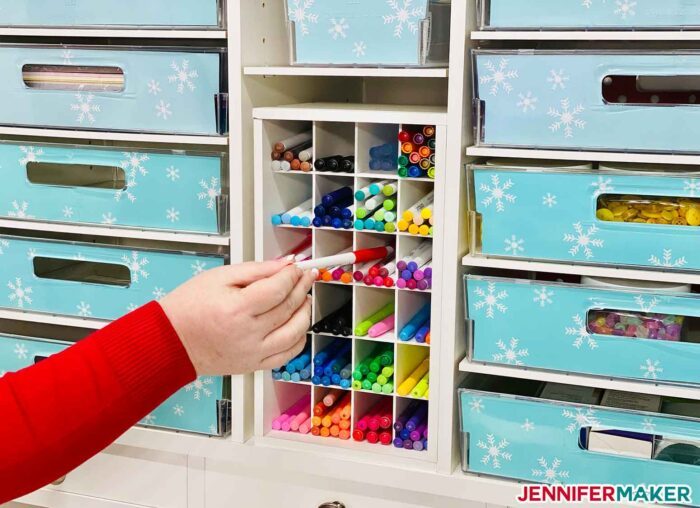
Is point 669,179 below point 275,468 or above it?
above

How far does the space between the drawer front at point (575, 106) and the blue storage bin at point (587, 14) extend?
4 centimetres

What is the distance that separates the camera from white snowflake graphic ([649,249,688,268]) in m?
1.09

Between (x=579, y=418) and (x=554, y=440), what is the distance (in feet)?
0.16

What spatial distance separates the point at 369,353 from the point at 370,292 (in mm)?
101

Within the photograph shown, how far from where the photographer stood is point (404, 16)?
1.16m

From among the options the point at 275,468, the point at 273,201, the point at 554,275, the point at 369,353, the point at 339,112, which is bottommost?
the point at 275,468

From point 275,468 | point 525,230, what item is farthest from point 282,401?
point 525,230

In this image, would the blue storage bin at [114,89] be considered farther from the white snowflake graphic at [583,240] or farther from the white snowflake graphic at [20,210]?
the white snowflake graphic at [583,240]

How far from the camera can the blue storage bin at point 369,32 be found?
1158 mm

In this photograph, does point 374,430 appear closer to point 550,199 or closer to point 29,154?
point 550,199

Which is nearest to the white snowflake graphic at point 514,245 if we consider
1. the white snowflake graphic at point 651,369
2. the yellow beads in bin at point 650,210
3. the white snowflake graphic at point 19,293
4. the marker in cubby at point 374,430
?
the yellow beads in bin at point 650,210

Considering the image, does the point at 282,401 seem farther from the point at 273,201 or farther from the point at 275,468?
the point at 273,201

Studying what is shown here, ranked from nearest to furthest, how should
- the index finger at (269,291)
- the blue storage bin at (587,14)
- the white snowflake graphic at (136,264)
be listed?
the index finger at (269,291) < the blue storage bin at (587,14) < the white snowflake graphic at (136,264)

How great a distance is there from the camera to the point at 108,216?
135 centimetres
